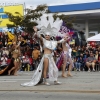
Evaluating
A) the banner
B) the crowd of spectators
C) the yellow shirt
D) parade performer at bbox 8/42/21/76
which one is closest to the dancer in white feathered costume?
parade performer at bbox 8/42/21/76

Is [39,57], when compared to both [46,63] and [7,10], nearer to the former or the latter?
[46,63]

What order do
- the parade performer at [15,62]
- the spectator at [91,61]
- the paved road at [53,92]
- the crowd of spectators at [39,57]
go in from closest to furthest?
the paved road at [53,92], the parade performer at [15,62], the spectator at [91,61], the crowd of spectators at [39,57]

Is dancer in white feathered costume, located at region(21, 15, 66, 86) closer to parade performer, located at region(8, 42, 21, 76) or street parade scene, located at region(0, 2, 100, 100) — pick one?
street parade scene, located at region(0, 2, 100, 100)

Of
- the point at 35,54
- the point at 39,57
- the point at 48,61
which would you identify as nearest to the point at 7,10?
the point at 35,54

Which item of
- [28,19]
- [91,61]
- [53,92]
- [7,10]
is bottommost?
[53,92]

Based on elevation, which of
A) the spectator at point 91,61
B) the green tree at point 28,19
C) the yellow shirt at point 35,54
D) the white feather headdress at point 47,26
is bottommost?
the spectator at point 91,61

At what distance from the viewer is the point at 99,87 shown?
1059 centimetres

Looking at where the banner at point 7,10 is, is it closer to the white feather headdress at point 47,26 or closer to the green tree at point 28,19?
the green tree at point 28,19

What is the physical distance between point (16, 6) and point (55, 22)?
27264mm

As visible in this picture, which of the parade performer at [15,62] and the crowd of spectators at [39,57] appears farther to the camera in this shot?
the crowd of spectators at [39,57]

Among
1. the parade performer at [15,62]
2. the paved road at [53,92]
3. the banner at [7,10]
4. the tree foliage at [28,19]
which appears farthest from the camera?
the banner at [7,10]

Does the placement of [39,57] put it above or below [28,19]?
below

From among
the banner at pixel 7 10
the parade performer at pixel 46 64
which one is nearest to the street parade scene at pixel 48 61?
the parade performer at pixel 46 64

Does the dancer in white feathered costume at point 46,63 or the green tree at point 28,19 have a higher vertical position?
the green tree at point 28,19
